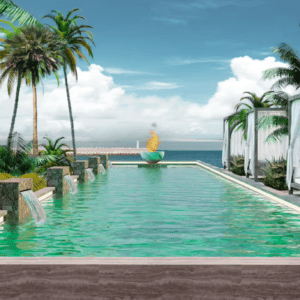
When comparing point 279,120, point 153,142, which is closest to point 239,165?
point 279,120

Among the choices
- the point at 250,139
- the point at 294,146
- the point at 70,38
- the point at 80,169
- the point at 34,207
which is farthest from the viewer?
the point at 70,38

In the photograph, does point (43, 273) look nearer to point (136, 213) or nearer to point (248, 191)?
point (136, 213)

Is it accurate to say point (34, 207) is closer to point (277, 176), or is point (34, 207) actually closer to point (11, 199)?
point (11, 199)

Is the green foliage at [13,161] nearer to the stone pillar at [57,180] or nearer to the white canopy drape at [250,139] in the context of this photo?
the stone pillar at [57,180]

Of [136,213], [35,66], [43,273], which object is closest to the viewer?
[43,273]

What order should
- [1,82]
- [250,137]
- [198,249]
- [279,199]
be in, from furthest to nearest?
1. [1,82]
2. [250,137]
3. [279,199]
4. [198,249]

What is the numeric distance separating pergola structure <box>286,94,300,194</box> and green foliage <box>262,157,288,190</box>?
1.15 m

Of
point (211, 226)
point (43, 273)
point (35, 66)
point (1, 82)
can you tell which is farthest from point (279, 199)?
point (1, 82)

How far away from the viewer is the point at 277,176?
11938 mm

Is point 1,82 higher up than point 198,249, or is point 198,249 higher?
point 1,82

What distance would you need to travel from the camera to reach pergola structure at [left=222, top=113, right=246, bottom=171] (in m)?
17.7

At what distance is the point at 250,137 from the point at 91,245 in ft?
32.4

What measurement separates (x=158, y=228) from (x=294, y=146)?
5078mm

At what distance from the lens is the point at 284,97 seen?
1309 centimetres
